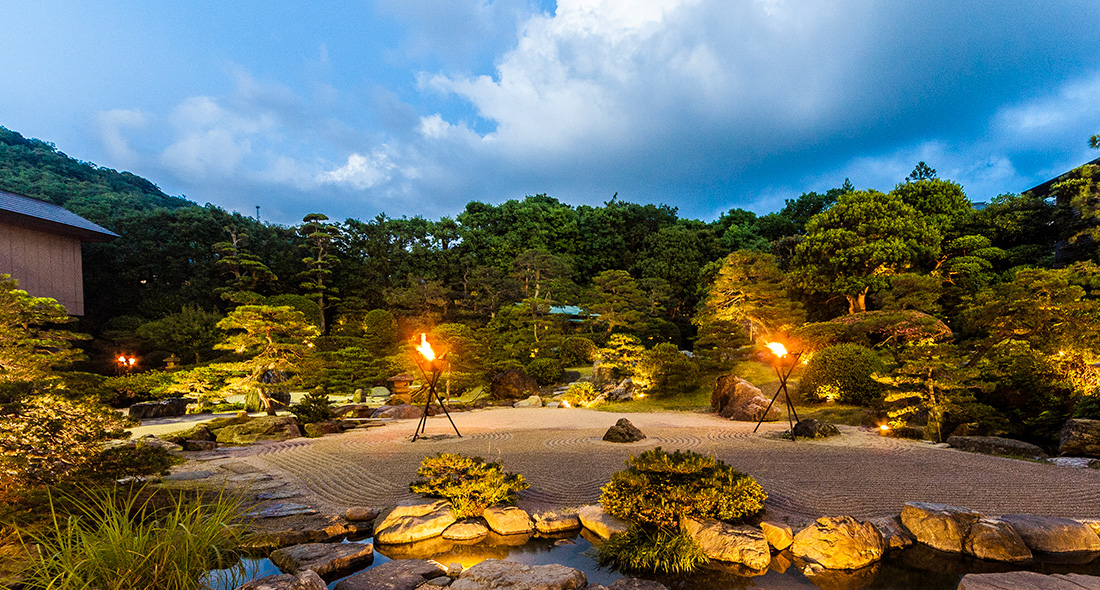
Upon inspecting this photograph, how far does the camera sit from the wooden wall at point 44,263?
15.1m

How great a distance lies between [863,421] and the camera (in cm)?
976

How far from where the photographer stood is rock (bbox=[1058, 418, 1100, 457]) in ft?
20.9

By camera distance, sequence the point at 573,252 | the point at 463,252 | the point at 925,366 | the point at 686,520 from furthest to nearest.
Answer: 1. the point at 573,252
2. the point at 463,252
3. the point at 925,366
4. the point at 686,520

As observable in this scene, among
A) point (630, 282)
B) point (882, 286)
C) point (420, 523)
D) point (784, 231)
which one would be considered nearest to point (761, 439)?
point (420, 523)

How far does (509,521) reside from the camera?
4438 millimetres

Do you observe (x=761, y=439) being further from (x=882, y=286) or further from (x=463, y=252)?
(x=463, y=252)

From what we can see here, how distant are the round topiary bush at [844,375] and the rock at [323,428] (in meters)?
11.2

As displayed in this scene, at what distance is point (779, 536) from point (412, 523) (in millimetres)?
3255

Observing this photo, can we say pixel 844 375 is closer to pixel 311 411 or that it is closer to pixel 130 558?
pixel 311 411

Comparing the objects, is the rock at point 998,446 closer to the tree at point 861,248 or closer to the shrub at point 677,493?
the shrub at point 677,493

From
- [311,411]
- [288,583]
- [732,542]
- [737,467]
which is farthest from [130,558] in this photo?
[311,411]

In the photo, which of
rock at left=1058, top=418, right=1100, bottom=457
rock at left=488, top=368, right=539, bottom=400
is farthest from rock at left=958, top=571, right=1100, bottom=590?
rock at left=488, top=368, right=539, bottom=400

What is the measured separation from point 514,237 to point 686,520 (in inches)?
1083

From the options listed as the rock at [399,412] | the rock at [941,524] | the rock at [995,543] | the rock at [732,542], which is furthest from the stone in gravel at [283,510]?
the rock at [399,412]
